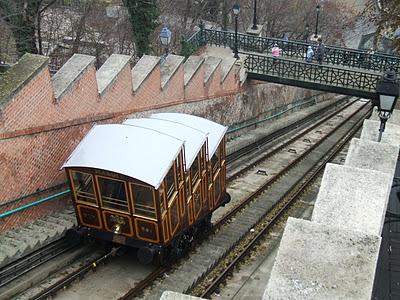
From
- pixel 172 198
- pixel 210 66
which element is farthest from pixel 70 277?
pixel 210 66

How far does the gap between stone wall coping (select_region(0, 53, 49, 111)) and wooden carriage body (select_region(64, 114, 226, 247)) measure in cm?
167

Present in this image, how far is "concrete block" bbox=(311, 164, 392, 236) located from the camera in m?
4.09

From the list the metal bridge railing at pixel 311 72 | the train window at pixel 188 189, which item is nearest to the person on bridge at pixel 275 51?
the metal bridge railing at pixel 311 72

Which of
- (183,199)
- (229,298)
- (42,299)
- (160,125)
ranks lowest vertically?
(229,298)

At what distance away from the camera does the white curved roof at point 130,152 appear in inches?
342

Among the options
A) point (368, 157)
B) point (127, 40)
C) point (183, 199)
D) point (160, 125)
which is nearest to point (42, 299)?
point (183, 199)

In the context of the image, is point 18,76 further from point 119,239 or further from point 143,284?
point 143,284

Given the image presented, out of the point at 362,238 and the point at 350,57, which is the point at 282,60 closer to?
the point at 350,57

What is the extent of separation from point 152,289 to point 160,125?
3.34 m

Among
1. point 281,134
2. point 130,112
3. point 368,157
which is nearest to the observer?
point 368,157

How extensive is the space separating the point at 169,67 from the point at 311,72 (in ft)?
28.6

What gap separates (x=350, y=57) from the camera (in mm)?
23438

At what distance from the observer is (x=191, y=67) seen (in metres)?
17.8

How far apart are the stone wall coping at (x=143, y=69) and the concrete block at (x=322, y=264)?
36.0ft
